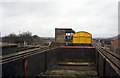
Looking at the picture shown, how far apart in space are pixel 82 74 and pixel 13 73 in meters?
4.80

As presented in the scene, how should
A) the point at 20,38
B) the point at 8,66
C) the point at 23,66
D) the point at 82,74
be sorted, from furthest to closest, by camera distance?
the point at 20,38, the point at 82,74, the point at 23,66, the point at 8,66

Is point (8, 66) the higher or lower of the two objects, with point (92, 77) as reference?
higher

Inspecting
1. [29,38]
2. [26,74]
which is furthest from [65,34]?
[26,74]

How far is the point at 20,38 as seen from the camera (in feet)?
120

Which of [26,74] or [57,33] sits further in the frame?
[57,33]

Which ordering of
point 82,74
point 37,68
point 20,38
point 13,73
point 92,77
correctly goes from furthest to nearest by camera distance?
point 20,38
point 82,74
point 92,77
point 37,68
point 13,73

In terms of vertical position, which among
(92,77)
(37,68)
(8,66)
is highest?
(8,66)

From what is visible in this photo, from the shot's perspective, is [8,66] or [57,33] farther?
[57,33]

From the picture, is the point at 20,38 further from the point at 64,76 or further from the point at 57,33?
the point at 64,76

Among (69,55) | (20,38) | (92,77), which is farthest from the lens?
(20,38)

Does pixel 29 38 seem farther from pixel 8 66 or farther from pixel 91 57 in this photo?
pixel 8 66

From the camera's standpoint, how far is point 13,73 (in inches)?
214

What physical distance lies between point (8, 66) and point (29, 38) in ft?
110

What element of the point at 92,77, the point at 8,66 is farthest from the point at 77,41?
the point at 8,66
